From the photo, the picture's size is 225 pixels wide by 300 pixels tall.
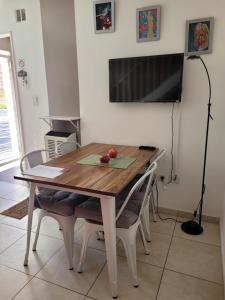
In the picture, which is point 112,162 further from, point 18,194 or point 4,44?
point 4,44

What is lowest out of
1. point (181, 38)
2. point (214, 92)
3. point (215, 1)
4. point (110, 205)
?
point (110, 205)

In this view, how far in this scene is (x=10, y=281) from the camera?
169 centimetres

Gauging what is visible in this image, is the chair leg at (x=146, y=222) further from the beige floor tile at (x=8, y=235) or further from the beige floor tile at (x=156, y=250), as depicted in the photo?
the beige floor tile at (x=8, y=235)

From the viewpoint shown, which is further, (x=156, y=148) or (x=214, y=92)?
(x=156, y=148)

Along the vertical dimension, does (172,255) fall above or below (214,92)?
below

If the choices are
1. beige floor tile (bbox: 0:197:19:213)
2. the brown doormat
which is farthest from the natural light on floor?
the brown doormat

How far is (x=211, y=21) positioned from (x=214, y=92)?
2.01ft

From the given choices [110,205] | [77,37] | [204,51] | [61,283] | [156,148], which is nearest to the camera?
[110,205]

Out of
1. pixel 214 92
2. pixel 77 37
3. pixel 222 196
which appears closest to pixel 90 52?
pixel 77 37

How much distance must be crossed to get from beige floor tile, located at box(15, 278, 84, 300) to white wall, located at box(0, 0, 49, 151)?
6.71 ft

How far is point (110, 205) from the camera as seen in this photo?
1.39 metres

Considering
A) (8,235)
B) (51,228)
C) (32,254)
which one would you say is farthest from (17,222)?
(32,254)

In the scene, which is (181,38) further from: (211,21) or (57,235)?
(57,235)

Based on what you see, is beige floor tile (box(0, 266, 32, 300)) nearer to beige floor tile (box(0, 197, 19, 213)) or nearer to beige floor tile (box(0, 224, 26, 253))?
beige floor tile (box(0, 224, 26, 253))
